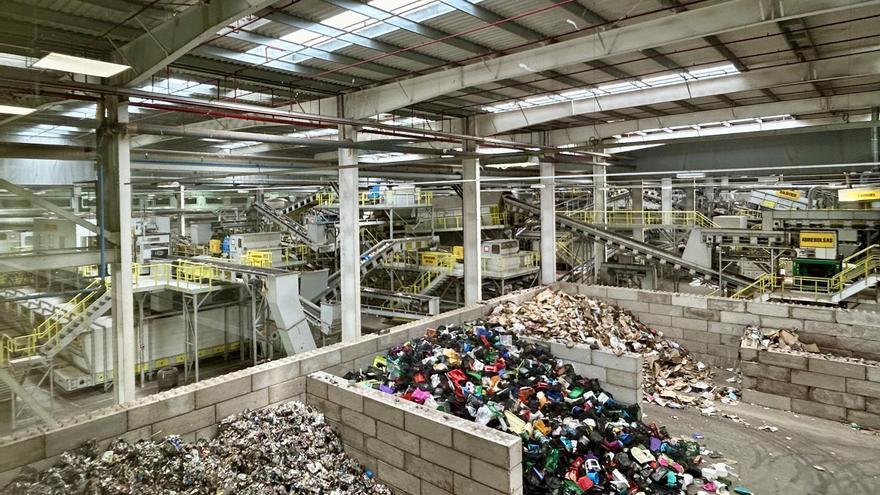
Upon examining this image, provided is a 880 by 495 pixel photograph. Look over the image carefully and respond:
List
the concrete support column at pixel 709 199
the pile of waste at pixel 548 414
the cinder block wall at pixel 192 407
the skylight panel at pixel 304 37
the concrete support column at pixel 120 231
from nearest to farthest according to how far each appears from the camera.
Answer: the cinder block wall at pixel 192 407
the pile of waste at pixel 548 414
the concrete support column at pixel 120 231
the skylight panel at pixel 304 37
the concrete support column at pixel 709 199

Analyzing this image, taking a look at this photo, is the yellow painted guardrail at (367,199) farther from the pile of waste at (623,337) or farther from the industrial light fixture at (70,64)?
the industrial light fixture at (70,64)

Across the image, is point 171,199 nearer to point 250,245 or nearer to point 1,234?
point 250,245

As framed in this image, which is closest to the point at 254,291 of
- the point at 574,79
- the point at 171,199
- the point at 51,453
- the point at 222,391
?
the point at 171,199

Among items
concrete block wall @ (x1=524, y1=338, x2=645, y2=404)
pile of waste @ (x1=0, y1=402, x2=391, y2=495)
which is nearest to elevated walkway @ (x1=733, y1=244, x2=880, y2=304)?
concrete block wall @ (x1=524, y1=338, x2=645, y2=404)

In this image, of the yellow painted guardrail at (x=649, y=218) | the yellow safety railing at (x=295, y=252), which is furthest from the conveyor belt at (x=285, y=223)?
the yellow painted guardrail at (x=649, y=218)

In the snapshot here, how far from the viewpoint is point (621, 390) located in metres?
7.44

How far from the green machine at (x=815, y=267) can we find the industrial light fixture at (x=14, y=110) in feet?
43.8

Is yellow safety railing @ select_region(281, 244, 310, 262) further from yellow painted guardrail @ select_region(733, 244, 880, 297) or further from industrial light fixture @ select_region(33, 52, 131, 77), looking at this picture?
yellow painted guardrail @ select_region(733, 244, 880, 297)

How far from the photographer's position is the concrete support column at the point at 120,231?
7.05 meters

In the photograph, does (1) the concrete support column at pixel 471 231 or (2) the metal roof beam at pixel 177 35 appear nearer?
(2) the metal roof beam at pixel 177 35

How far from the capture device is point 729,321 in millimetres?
9734

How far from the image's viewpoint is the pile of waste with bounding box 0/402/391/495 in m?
4.25

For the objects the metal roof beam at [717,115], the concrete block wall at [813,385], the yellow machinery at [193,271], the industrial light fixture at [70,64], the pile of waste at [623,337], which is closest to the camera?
the industrial light fixture at [70,64]

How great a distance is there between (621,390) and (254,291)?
9082mm
